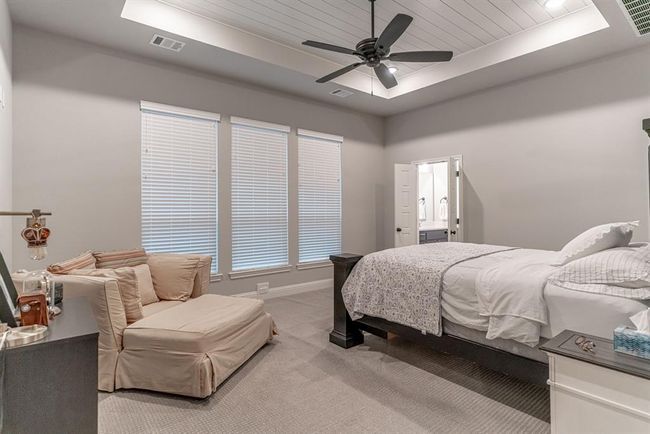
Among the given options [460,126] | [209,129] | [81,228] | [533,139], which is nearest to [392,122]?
[460,126]

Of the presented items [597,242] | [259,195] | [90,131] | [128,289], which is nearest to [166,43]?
[90,131]

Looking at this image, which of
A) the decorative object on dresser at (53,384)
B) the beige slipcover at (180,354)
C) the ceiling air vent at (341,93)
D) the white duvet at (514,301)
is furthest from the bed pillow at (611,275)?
the ceiling air vent at (341,93)

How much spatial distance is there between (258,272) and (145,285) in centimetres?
188

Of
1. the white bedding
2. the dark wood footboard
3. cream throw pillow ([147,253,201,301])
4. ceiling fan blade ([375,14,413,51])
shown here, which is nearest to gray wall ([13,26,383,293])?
cream throw pillow ([147,253,201,301])

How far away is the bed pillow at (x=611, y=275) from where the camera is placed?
1718mm

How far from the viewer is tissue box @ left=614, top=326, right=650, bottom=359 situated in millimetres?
1317

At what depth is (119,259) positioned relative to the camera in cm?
307

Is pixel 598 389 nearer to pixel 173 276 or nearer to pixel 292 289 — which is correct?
pixel 173 276

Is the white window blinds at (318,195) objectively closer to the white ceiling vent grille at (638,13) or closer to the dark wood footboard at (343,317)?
the dark wood footboard at (343,317)

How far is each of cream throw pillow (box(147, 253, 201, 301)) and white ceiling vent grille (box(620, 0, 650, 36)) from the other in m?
4.13

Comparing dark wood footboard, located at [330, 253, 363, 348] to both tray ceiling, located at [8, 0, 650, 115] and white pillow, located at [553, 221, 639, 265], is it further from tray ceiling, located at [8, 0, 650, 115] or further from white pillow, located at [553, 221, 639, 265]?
tray ceiling, located at [8, 0, 650, 115]

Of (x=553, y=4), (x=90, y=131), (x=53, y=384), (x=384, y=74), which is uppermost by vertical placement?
(x=553, y=4)

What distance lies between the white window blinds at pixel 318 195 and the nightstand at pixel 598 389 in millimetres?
4111

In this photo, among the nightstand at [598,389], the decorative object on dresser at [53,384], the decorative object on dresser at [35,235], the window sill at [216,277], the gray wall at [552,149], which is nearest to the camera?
the decorative object on dresser at [53,384]
